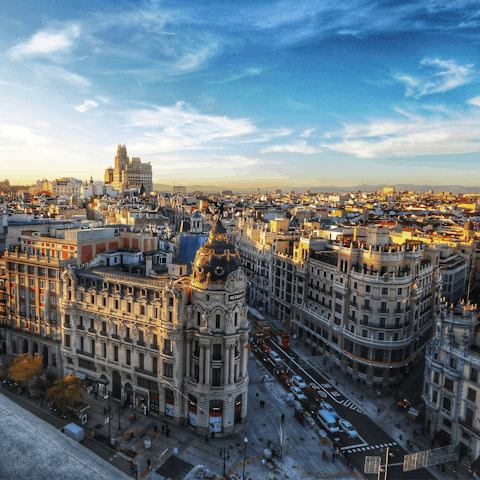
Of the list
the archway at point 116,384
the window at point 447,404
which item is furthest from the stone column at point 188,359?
the window at point 447,404

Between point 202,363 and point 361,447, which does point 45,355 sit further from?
point 361,447

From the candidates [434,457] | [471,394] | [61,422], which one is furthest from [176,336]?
[471,394]

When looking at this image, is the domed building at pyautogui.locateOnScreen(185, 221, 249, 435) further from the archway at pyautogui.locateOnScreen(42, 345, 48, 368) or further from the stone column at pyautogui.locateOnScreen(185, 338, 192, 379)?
the archway at pyautogui.locateOnScreen(42, 345, 48, 368)

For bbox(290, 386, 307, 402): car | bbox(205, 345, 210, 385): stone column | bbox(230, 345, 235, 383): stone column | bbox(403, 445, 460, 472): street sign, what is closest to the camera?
bbox(403, 445, 460, 472): street sign

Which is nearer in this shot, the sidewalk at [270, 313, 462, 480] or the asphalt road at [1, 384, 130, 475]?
the asphalt road at [1, 384, 130, 475]

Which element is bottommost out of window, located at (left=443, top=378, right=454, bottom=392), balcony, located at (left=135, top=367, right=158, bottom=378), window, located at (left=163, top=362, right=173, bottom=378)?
balcony, located at (left=135, top=367, right=158, bottom=378)

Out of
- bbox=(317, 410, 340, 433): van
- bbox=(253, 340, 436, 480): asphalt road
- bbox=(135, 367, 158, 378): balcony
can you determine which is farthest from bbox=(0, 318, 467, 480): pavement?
bbox=(135, 367, 158, 378): balcony
